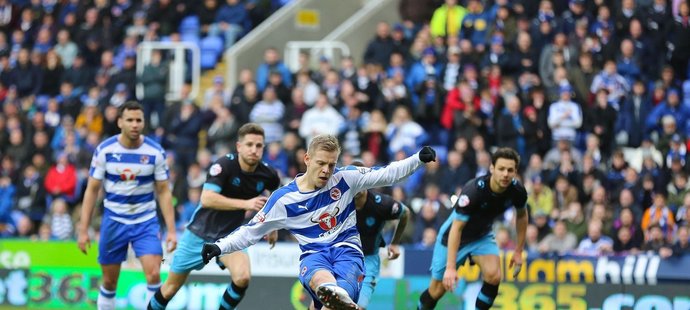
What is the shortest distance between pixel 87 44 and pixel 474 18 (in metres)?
8.40

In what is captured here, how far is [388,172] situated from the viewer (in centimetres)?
1120

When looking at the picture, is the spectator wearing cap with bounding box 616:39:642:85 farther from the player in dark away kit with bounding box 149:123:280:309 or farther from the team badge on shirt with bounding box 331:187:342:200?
the team badge on shirt with bounding box 331:187:342:200

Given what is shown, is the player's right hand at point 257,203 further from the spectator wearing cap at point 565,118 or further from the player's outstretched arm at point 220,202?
the spectator wearing cap at point 565,118

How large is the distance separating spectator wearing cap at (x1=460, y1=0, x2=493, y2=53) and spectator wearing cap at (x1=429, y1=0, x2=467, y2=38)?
0.35 m

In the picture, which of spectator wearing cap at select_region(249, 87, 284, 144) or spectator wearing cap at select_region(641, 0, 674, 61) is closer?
spectator wearing cap at select_region(641, 0, 674, 61)

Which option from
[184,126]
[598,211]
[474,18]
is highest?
[474,18]

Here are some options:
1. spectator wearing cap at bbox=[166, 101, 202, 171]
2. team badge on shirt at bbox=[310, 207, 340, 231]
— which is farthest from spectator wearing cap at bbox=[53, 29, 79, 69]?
team badge on shirt at bbox=[310, 207, 340, 231]

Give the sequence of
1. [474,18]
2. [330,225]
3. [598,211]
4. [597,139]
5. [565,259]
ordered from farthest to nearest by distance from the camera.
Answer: [474,18] → [597,139] → [598,211] → [565,259] → [330,225]

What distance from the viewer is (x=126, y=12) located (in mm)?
28109

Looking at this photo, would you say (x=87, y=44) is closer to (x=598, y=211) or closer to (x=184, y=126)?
(x=184, y=126)

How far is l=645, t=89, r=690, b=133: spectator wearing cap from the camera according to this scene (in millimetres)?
20766

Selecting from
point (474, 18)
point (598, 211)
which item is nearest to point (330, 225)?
point (598, 211)

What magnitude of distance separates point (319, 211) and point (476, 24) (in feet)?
41.6

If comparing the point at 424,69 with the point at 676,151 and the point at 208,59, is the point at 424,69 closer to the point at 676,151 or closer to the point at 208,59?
the point at 676,151
